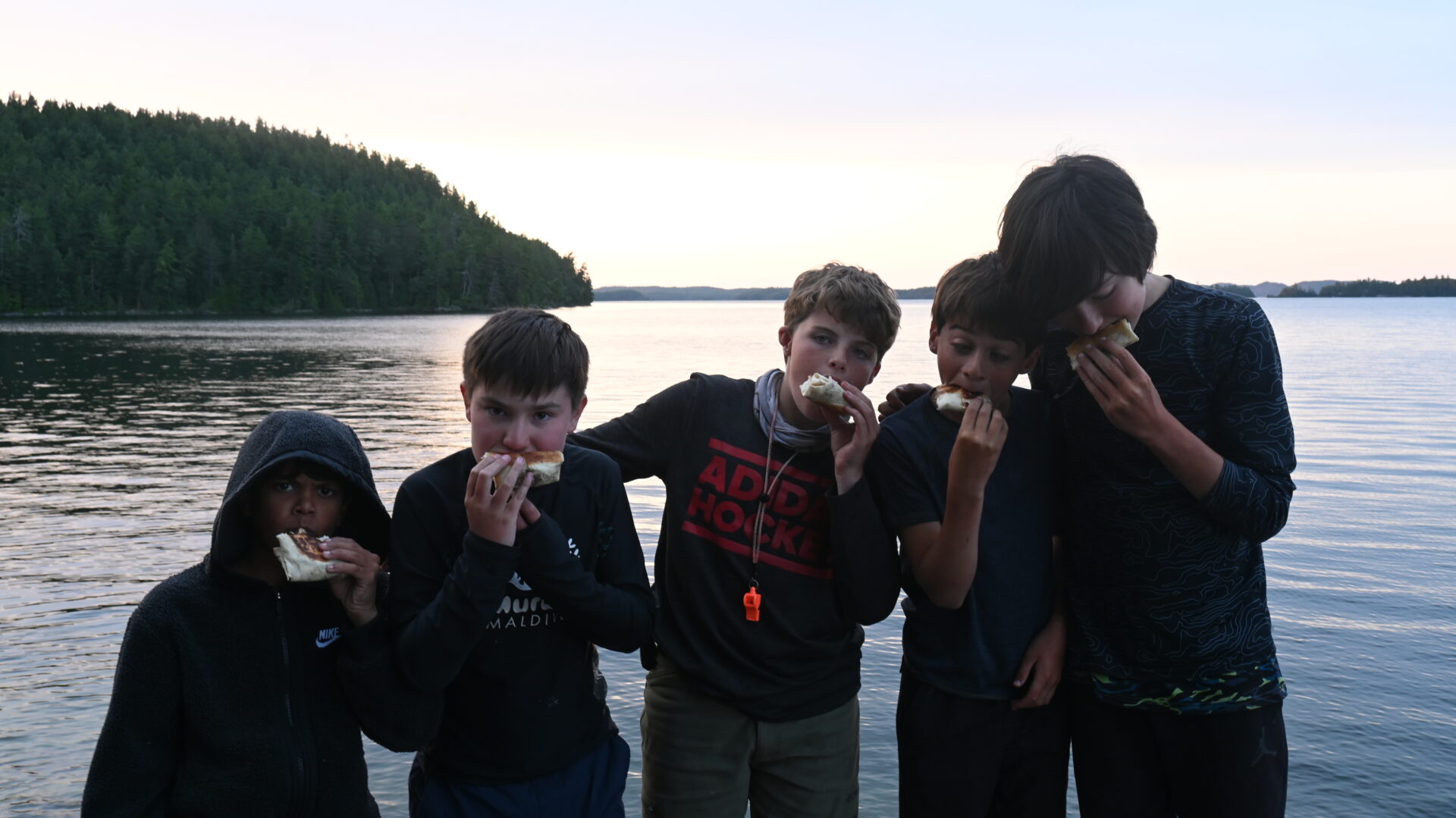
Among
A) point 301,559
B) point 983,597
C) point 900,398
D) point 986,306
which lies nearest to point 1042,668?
point 983,597

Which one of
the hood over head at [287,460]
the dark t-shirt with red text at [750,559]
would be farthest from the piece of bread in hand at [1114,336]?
the hood over head at [287,460]

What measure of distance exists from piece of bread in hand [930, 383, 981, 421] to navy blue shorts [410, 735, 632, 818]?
171cm

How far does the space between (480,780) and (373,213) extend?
174597mm

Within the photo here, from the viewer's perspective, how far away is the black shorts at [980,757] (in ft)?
11.3

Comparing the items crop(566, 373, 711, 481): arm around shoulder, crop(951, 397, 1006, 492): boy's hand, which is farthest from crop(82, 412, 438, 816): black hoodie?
crop(951, 397, 1006, 492): boy's hand

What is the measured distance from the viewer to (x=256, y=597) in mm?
3074

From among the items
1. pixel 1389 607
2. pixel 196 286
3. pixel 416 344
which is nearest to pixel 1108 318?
pixel 1389 607

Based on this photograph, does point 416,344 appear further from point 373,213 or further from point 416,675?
point 373,213

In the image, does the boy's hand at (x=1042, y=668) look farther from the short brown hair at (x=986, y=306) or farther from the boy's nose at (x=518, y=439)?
the boy's nose at (x=518, y=439)

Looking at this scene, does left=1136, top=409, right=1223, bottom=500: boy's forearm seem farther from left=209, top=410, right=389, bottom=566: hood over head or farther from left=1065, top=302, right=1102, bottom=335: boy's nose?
left=209, top=410, right=389, bottom=566: hood over head

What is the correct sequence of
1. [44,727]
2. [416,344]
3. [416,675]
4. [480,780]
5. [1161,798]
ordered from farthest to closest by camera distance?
[416,344], [44,727], [1161,798], [480,780], [416,675]

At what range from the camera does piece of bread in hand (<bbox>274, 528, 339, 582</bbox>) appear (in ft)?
9.34

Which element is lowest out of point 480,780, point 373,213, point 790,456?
point 480,780

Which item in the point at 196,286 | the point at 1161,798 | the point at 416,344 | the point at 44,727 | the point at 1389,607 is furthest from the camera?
the point at 196,286
